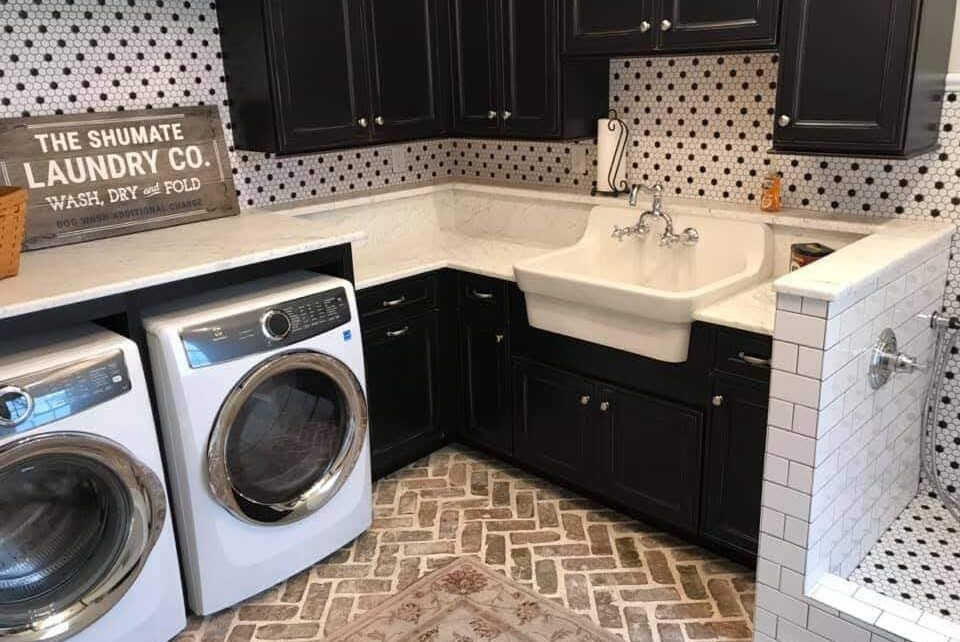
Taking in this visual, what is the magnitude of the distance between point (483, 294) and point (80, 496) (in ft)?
5.07

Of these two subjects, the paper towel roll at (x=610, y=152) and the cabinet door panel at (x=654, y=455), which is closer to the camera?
the cabinet door panel at (x=654, y=455)

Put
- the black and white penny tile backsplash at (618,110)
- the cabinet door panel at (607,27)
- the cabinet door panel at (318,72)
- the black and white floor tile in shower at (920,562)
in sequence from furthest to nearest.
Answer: the cabinet door panel at (318,72) → the cabinet door panel at (607,27) → the black and white penny tile backsplash at (618,110) → the black and white floor tile in shower at (920,562)

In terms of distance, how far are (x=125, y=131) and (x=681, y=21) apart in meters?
1.92

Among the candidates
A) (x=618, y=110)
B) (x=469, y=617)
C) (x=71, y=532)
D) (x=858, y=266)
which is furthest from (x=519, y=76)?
(x=71, y=532)

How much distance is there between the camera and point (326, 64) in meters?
2.92

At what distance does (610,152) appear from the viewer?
3125mm

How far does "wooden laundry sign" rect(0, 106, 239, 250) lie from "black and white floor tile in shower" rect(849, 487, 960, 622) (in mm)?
2521

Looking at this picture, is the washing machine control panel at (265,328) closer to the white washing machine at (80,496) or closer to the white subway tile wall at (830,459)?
the white washing machine at (80,496)

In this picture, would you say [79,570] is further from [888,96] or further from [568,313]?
[888,96]

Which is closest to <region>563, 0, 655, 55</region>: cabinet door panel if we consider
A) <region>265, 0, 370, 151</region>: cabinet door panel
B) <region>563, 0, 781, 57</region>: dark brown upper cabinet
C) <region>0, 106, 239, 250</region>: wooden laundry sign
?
<region>563, 0, 781, 57</region>: dark brown upper cabinet

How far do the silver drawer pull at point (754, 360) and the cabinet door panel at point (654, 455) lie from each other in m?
0.26

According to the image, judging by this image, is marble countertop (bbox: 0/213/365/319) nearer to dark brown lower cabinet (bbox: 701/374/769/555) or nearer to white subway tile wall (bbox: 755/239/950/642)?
dark brown lower cabinet (bbox: 701/374/769/555)

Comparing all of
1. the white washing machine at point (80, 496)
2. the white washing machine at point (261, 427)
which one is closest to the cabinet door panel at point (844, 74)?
the white washing machine at point (261, 427)

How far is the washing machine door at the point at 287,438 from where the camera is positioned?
2.33m
